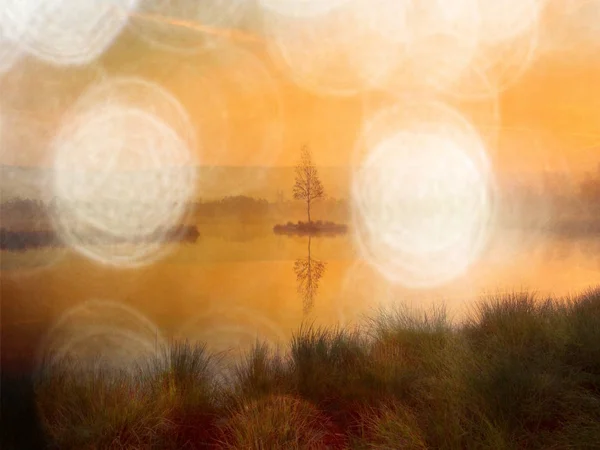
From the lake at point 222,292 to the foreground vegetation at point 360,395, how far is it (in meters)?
1.11

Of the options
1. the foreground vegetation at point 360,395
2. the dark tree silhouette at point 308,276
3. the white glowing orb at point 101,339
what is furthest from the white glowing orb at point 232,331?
the dark tree silhouette at point 308,276

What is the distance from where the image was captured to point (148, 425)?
4.14 metres

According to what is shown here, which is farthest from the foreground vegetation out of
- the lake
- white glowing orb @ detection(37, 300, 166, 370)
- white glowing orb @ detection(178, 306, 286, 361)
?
the lake

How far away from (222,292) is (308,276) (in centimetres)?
227

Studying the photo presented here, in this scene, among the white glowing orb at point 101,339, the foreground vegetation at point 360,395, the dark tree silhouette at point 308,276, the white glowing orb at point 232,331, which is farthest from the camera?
the dark tree silhouette at point 308,276

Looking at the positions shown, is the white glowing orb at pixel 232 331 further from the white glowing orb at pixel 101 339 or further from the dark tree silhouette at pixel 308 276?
the dark tree silhouette at pixel 308 276

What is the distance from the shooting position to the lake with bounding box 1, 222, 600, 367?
7.14 meters

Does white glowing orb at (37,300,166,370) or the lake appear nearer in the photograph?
white glowing orb at (37,300,166,370)

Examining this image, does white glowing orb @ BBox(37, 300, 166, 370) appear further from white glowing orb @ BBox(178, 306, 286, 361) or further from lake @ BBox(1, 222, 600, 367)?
white glowing orb @ BBox(178, 306, 286, 361)

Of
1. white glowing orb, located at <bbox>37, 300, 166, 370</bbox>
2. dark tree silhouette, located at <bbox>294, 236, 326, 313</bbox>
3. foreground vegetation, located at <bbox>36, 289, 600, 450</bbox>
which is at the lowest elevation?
foreground vegetation, located at <bbox>36, 289, 600, 450</bbox>

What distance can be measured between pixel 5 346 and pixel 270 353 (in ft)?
8.25

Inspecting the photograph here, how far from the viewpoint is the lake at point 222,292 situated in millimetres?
7145

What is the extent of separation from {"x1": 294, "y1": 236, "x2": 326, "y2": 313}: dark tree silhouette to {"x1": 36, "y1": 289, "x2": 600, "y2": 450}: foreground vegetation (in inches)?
148

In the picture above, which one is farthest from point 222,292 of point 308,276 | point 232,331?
point 232,331
